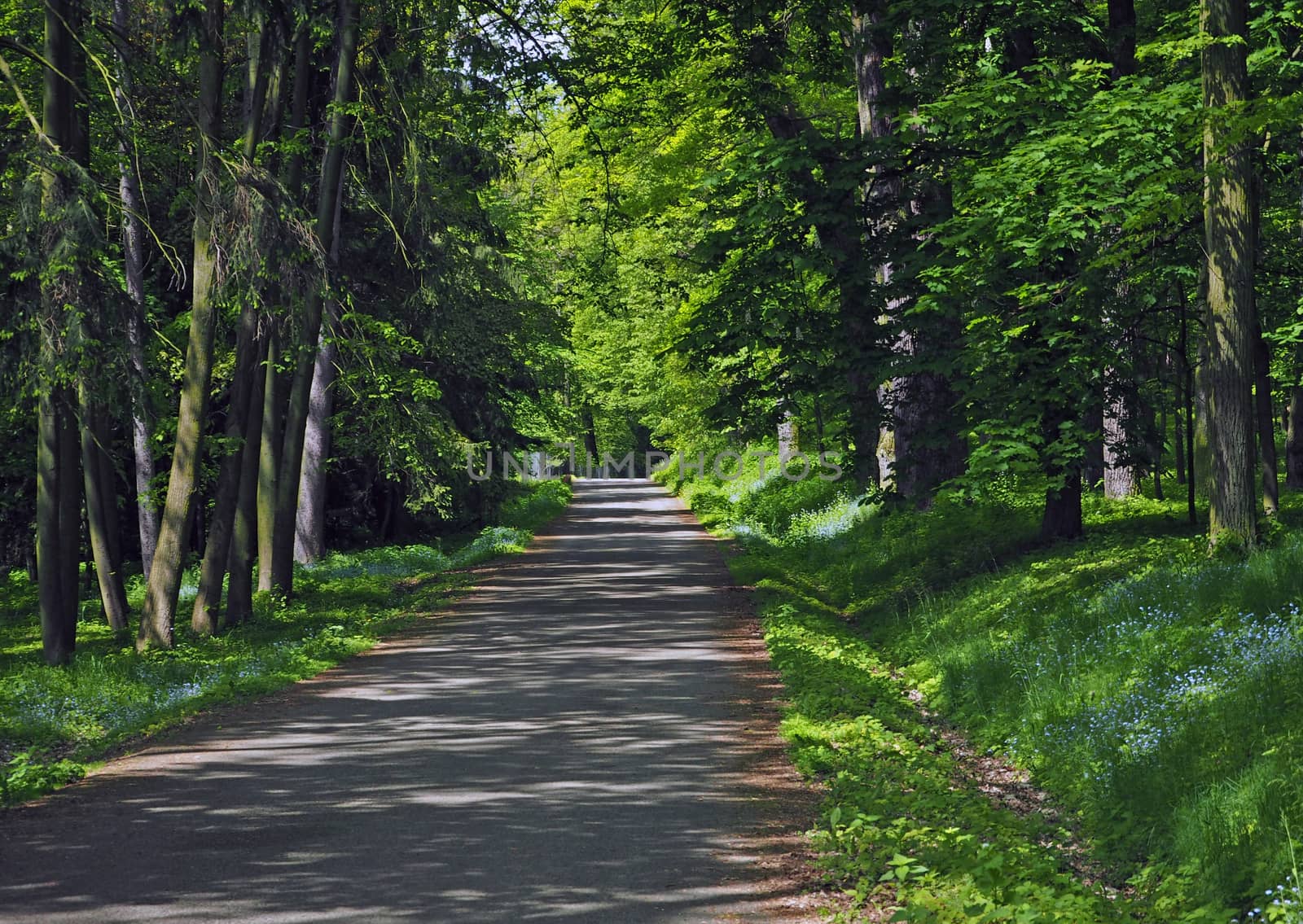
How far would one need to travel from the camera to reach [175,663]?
1427 cm

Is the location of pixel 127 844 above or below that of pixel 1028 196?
below

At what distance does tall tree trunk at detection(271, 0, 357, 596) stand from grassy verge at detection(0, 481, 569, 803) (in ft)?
3.20

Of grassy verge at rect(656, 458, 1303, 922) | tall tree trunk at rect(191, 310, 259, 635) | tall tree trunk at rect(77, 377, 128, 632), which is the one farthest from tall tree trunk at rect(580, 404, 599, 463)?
grassy verge at rect(656, 458, 1303, 922)

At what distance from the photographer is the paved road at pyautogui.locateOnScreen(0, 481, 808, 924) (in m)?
6.19

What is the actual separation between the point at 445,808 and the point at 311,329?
11.6 metres

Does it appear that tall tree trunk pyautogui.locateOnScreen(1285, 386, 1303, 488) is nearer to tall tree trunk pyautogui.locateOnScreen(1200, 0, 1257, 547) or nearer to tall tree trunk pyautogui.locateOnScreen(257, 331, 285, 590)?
tall tree trunk pyautogui.locateOnScreen(1200, 0, 1257, 547)

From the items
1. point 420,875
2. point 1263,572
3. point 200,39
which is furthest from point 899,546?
point 420,875

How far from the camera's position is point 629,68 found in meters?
21.4

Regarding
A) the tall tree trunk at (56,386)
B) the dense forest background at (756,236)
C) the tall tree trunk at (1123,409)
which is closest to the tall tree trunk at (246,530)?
the dense forest background at (756,236)

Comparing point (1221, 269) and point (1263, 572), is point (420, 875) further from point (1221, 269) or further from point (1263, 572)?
point (1221, 269)

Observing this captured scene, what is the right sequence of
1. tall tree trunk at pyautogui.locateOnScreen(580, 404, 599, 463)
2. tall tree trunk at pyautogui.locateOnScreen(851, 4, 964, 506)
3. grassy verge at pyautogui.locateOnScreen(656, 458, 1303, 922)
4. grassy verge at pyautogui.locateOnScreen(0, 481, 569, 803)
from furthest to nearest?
tall tree trunk at pyautogui.locateOnScreen(580, 404, 599, 463), tall tree trunk at pyautogui.locateOnScreen(851, 4, 964, 506), grassy verge at pyautogui.locateOnScreen(0, 481, 569, 803), grassy verge at pyautogui.locateOnScreen(656, 458, 1303, 922)

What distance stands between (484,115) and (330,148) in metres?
2.25

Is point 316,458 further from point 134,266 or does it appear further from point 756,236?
point 756,236

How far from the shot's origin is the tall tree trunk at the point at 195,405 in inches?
611
